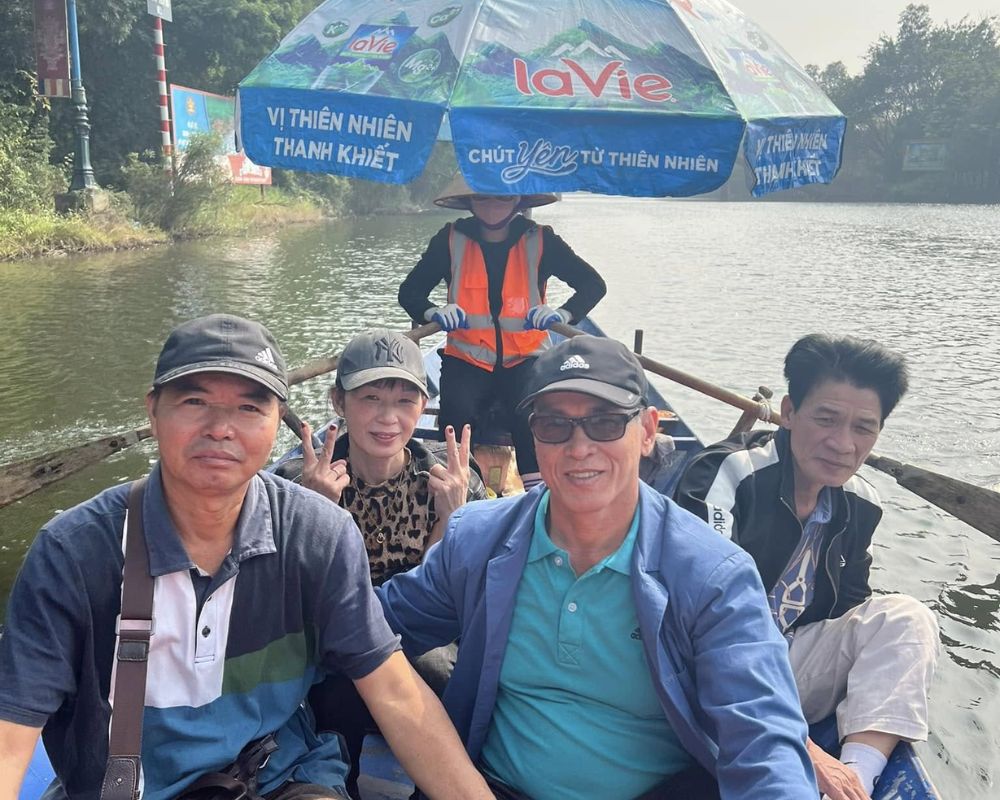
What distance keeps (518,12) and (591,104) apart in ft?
2.13

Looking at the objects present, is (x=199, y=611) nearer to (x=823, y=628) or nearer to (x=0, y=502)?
(x=823, y=628)

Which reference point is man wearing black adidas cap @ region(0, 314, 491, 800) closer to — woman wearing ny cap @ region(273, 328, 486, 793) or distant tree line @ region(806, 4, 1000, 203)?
woman wearing ny cap @ region(273, 328, 486, 793)

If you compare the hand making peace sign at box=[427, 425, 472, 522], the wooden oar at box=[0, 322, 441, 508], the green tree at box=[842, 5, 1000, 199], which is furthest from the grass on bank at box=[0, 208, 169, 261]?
the green tree at box=[842, 5, 1000, 199]

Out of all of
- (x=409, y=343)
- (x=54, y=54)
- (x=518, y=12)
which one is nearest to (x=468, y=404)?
(x=409, y=343)

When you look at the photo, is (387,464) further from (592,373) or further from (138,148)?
(138,148)

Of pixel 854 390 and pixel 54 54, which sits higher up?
pixel 54 54

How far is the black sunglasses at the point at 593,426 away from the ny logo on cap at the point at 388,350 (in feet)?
3.13

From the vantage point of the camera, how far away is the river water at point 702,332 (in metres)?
5.45

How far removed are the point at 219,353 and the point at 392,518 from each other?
1.21 metres

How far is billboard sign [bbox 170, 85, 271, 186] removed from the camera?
25.0 m

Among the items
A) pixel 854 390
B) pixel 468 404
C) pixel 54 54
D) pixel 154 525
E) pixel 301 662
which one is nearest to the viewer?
pixel 154 525

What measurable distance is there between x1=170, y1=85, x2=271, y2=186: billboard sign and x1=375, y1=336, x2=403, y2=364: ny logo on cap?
22.8 m

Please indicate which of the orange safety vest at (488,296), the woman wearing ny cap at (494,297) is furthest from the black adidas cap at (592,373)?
the orange safety vest at (488,296)

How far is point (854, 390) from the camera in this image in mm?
2580
